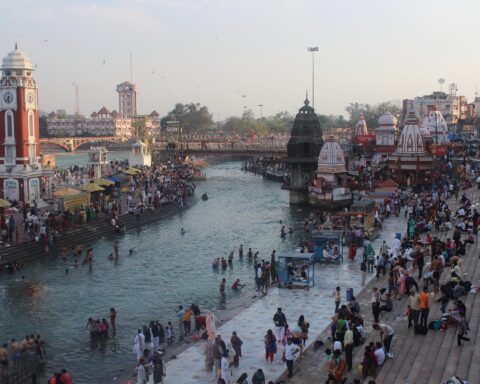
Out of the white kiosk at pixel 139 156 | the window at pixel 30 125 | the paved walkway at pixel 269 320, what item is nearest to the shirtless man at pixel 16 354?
the paved walkway at pixel 269 320

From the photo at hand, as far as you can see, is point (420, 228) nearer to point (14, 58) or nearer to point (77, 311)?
point (77, 311)

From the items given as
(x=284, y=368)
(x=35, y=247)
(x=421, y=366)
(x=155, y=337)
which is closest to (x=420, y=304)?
(x=421, y=366)

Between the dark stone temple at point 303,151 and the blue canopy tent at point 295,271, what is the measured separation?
28.9 meters

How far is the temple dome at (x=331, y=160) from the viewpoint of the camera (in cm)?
4756

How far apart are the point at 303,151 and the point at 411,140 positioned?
922 cm

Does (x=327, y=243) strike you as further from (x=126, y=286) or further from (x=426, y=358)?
(x=426, y=358)

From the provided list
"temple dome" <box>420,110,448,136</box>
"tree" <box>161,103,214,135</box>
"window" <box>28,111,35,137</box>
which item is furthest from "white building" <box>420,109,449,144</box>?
"tree" <box>161,103,214,135</box>

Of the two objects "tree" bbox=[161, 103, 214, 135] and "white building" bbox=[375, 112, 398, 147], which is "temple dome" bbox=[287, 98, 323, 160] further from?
"tree" bbox=[161, 103, 214, 135]

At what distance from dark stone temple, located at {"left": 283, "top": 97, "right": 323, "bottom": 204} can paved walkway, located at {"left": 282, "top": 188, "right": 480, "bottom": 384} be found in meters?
35.1

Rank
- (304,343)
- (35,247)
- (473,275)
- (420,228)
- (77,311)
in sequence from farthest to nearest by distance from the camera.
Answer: (35,247), (420,228), (77,311), (473,275), (304,343)

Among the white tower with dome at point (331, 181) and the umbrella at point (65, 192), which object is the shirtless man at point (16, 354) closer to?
the umbrella at point (65, 192)

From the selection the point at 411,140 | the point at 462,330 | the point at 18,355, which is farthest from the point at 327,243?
the point at 411,140

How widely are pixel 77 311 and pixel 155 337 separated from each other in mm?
5455

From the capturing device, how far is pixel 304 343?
15727mm
